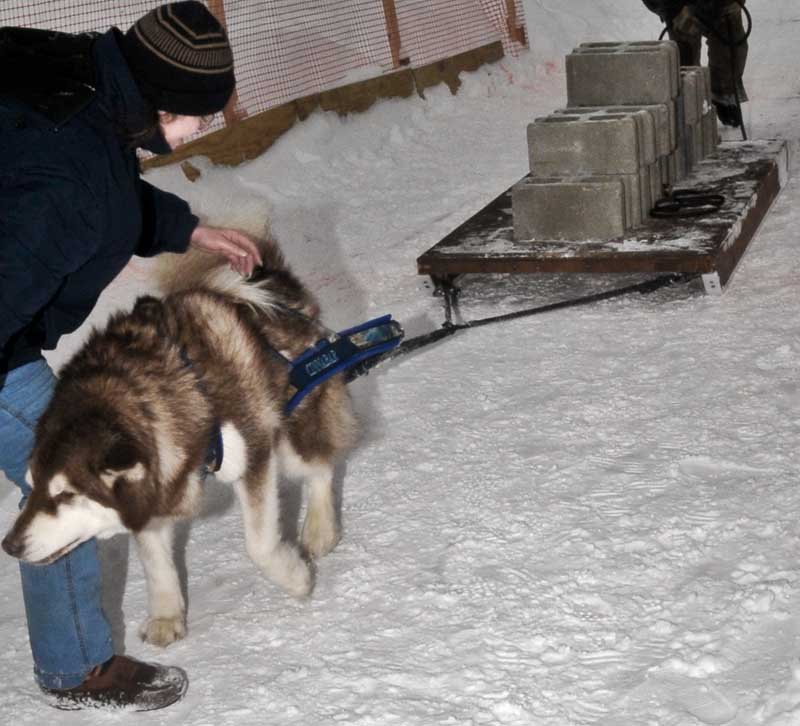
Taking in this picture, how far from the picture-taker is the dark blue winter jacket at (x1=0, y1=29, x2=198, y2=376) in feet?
7.05

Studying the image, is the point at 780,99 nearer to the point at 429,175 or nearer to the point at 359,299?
the point at 429,175

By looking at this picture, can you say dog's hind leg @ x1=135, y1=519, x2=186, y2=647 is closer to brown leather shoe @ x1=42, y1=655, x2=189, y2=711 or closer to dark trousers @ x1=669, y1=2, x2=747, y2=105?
brown leather shoe @ x1=42, y1=655, x2=189, y2=711

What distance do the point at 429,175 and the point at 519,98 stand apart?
271cm

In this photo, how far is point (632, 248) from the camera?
521 centimetres

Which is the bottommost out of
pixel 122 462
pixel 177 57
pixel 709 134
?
pixel 709 134

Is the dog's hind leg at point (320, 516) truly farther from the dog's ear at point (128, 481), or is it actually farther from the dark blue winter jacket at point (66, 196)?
the dark blue winter jacket at point (66, 196)

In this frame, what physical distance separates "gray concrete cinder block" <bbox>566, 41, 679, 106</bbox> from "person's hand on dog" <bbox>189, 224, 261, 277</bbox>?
334 centimetres

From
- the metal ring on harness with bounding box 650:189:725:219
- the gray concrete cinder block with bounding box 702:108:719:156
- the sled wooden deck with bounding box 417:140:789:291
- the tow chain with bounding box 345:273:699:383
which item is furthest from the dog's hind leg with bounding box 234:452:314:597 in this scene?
the gray concrete cinder block with bounding box 702:108:719:156

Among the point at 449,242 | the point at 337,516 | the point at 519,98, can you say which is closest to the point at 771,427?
the point at 337,516

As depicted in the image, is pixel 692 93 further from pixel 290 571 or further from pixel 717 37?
pixel 290 571

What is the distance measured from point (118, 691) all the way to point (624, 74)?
4.26 metres

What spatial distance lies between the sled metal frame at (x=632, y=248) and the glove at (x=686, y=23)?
265 centimetres

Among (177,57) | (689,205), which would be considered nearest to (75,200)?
(177,57)

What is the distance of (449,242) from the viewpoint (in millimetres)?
5645
